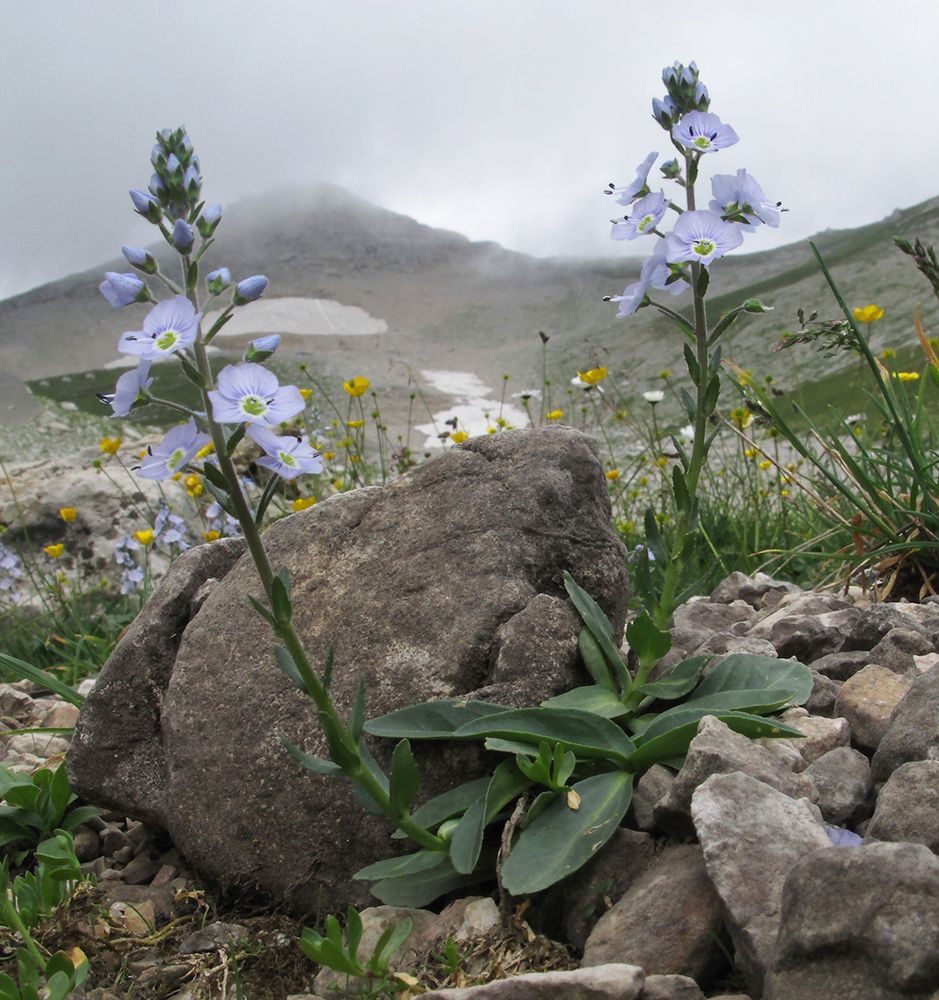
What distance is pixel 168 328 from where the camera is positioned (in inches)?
70.7

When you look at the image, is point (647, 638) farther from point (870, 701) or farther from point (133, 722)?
point (133, 722)

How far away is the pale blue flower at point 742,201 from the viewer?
2.62 m

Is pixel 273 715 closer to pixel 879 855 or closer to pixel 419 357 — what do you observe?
pixel 879 855

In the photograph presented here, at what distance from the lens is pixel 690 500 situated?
102 inches

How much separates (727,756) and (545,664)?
0.69 m

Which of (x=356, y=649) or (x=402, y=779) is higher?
(x=356, y=649)

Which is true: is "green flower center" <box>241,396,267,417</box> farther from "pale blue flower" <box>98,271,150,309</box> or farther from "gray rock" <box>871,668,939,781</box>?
"gray rock" <box>871,668,939,781</box>

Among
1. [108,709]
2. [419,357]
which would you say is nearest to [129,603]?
[108,709]

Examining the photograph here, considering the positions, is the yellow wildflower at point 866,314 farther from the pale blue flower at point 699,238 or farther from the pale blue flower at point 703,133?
the pale blue flower at point 699,238

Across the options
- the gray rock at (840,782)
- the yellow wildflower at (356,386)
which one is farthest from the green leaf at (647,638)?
the yellow wildflower at (356,386)

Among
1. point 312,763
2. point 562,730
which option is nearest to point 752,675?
point 562,730

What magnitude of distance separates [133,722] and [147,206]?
74.9 inches

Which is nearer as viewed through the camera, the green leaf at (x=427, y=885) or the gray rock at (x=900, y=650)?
the green leaf at (x=427, y=885)

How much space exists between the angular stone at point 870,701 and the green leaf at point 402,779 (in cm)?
138
